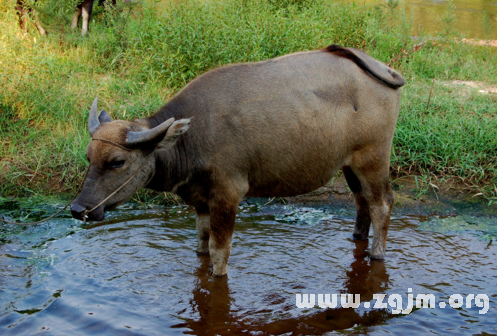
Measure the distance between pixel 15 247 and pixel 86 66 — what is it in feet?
12.4

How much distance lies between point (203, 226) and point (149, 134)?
1288 millimetres

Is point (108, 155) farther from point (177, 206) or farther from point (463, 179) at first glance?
point (463, 179)

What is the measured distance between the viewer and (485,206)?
18.3 feet

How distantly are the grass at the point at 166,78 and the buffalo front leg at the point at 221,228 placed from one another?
197 centimetres

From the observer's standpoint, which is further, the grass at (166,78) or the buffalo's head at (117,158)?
the grass at (166,78)

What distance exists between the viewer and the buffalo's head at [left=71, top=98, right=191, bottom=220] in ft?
11.7

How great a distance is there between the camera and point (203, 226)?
453 centimetres

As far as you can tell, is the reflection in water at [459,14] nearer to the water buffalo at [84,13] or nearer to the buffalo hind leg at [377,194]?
the water buffalo at [84,13]

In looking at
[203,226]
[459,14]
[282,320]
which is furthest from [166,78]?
[459,14]

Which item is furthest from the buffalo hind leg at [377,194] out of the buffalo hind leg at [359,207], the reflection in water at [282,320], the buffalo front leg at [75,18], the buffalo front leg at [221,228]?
the buffalo front leg at [75,18]

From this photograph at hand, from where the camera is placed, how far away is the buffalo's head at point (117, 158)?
140 inches

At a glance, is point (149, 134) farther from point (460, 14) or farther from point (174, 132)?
point (460, 14)

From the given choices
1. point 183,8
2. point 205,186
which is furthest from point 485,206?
point 183,8

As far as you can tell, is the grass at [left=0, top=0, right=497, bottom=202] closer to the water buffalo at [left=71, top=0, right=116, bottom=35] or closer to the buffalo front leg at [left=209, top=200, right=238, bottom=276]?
the water buffalo at [left=71, top=0, right=116, bottom=35]
